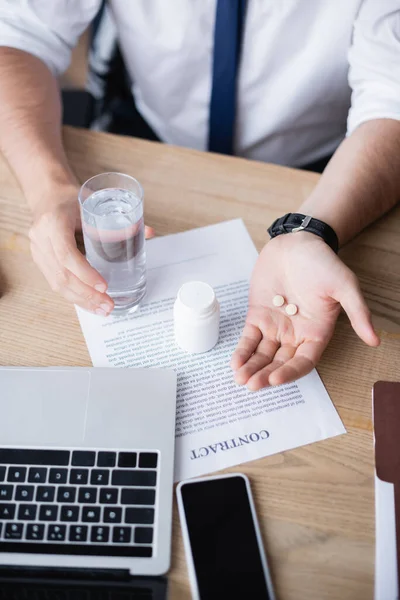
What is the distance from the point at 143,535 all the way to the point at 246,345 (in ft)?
0.90

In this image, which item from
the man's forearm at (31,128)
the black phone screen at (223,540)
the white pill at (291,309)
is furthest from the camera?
the man's forearm at (31,128)

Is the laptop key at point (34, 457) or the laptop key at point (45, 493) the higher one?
the laptop key at point (34, 457)

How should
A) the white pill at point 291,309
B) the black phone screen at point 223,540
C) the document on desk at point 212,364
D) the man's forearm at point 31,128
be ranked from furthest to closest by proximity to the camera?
1. the man's forearm at point 31,128
2. the white pill at point 291,309
3. the document on desk at point 212,364
4. the black phone screen at point 223,540

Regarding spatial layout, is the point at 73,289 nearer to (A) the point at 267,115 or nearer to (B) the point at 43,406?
(B) the point at 43,406

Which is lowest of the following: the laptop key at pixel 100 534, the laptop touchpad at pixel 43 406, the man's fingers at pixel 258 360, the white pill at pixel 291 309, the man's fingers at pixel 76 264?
the laptop key at pixel 100 534

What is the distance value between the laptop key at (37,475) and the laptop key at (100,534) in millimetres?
80

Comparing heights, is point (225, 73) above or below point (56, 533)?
above

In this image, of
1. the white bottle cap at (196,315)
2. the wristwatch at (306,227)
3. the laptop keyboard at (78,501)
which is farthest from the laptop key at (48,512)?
the wristwatch at (306,227)

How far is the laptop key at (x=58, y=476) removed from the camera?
60 centimetres

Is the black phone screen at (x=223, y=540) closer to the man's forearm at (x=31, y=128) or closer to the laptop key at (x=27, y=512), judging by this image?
the laptop key at (x=27, y=512)

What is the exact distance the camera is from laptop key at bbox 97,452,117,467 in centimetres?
61

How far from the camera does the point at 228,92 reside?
1.05 meters

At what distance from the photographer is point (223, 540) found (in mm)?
566

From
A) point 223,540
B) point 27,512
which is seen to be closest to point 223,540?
point 223,540
